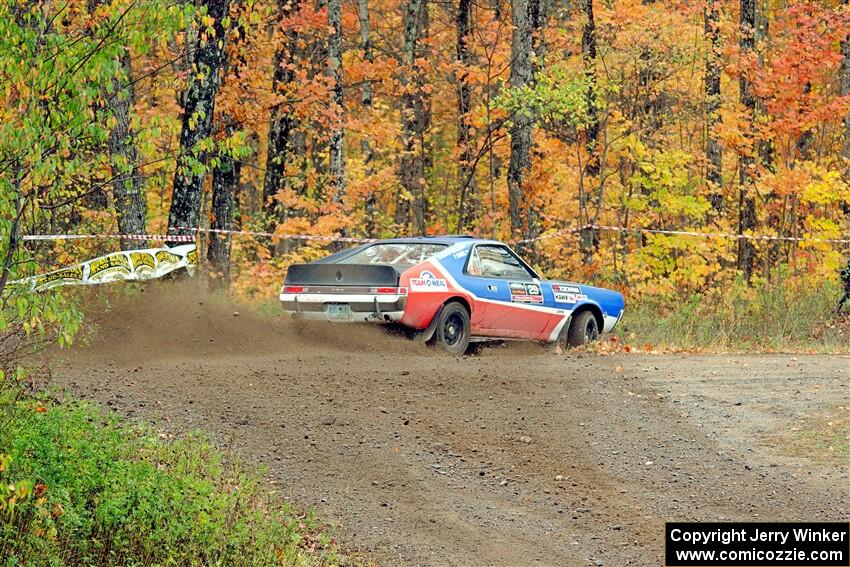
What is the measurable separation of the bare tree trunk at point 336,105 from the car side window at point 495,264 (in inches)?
356

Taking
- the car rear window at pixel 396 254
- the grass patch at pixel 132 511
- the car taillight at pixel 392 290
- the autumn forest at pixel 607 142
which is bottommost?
the grass patch at pixel 132 511

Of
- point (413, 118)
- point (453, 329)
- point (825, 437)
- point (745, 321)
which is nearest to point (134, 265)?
point (453, 329)

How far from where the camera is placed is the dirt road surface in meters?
8.66

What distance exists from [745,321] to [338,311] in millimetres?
7852

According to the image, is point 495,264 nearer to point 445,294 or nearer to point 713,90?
point 445,294

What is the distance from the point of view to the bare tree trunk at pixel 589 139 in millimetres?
23922

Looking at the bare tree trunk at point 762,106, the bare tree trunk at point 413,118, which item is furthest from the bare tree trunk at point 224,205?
the bare tree trunk at point 762,106

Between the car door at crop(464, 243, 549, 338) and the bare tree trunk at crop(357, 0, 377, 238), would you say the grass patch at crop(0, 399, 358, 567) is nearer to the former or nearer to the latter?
the car door at crop(464, 243, 549, 338)

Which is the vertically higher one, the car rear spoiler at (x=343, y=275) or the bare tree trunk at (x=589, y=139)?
the bare tree trunk at (x=589, y=139)

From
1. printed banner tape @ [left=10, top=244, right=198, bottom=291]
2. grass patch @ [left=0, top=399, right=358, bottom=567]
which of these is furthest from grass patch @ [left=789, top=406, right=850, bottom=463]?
printed banner tape @ [left=10, top=244, right=198, bottom=291]

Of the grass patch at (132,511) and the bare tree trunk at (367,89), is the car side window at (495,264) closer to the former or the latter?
the grass patch at (132,511)

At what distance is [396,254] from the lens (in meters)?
15.5

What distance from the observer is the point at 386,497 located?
914 cm

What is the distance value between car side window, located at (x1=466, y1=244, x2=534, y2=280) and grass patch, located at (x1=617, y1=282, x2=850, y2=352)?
2.48 meters
